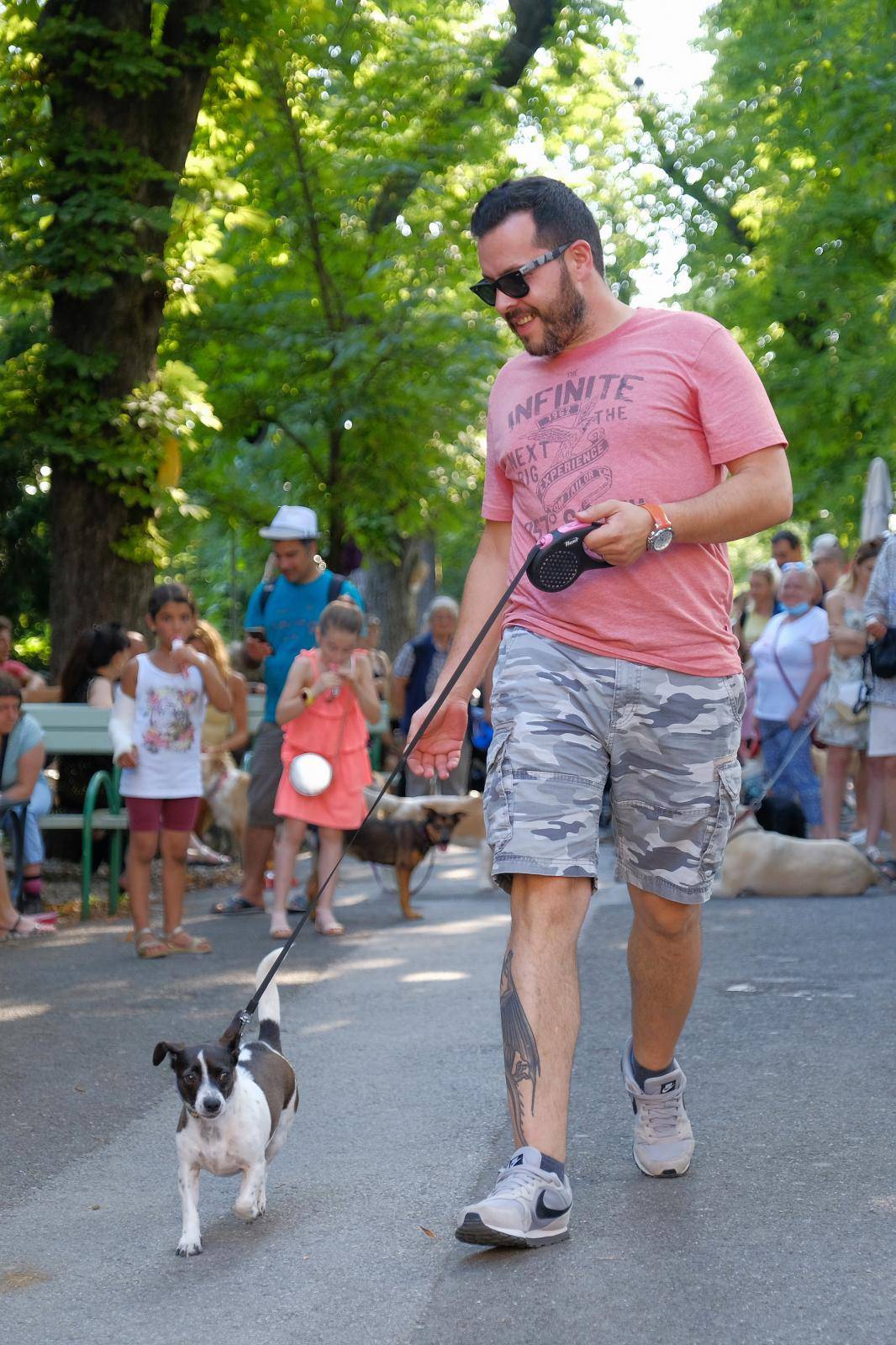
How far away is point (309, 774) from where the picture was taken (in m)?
8.91

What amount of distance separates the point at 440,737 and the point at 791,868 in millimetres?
6310

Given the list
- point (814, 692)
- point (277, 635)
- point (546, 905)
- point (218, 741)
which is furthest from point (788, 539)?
point (546, 905)

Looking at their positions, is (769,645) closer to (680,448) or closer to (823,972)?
(823,972)

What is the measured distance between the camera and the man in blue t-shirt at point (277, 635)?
31.9 ft

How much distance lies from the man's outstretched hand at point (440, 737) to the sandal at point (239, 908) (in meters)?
5.89

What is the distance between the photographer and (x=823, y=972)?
24.2ft

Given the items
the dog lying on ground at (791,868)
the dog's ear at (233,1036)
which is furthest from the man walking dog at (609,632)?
the dog lying on ground at (791,868)

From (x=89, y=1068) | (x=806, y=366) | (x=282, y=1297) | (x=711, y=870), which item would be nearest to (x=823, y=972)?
(x=89, y=1068)

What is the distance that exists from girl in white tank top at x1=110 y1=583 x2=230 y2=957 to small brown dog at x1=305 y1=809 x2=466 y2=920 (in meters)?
1.41

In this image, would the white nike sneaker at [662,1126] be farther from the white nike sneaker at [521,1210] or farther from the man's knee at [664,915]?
the white nike sneaker at [521,1210]

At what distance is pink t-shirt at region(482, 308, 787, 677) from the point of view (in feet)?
12.9

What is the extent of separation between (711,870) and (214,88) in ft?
32.6

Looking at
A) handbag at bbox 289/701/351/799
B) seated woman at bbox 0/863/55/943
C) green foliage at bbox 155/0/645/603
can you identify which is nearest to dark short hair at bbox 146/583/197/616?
handbag at bbox 289/701/351/799

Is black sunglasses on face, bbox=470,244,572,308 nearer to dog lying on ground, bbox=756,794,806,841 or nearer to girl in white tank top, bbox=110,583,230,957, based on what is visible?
girl in white tank top, bbox=110,583,230,957
